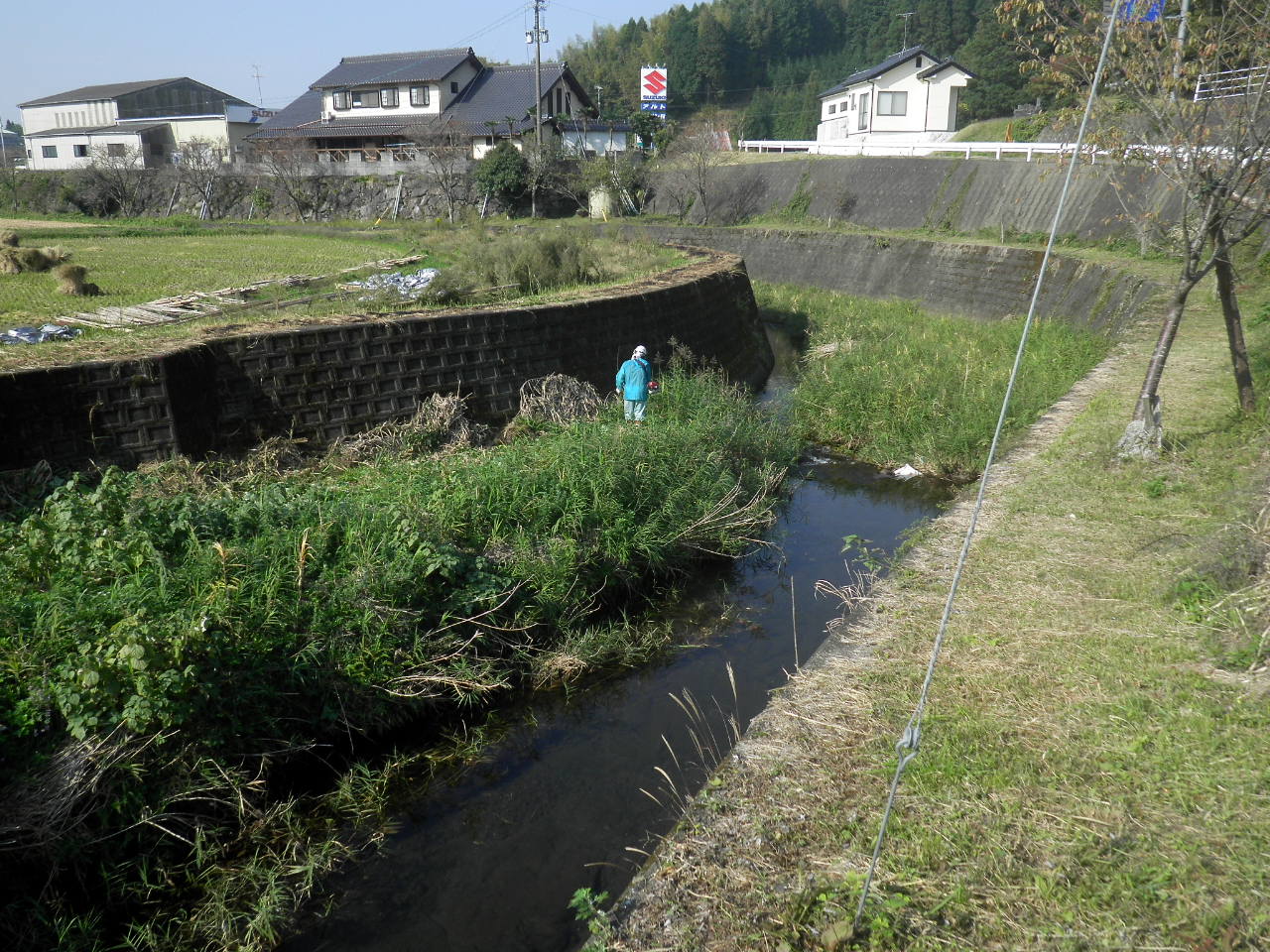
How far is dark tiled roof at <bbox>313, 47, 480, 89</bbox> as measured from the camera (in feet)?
136

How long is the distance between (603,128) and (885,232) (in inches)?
883

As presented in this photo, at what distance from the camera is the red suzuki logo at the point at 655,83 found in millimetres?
48812

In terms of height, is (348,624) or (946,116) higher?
(946,116)

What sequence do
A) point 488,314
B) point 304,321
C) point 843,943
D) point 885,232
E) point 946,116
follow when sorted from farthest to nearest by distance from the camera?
point 946,116 < point 885,232 < point 488,314 < point 304,321 < point 843,943

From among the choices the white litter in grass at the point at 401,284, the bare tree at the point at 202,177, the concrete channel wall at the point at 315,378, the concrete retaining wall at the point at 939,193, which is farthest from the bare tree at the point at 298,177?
the concrete channel wall at the point at 315,378

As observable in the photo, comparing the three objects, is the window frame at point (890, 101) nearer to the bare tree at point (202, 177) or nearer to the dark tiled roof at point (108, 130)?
the bare tree at point (202, 177)

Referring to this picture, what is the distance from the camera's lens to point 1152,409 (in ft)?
24.8

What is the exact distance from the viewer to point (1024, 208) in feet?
68.6

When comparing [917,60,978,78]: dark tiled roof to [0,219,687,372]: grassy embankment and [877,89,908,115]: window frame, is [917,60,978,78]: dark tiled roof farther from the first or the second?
[0,219,687,372]: grassy embankment

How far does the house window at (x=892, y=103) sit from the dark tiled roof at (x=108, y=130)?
3831cm

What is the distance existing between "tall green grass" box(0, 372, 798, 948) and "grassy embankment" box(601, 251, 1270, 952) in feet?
7.46

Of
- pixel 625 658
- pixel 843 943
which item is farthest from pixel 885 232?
pixel 843 943

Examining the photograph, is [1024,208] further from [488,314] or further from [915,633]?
[915,633]

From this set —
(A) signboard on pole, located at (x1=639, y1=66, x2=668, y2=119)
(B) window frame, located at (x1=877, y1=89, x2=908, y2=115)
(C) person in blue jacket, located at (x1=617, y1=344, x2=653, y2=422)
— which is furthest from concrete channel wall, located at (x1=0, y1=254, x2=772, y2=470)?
(A) signboard on pole, located at (x1=639, y1=66, x2=668, y2=119)
